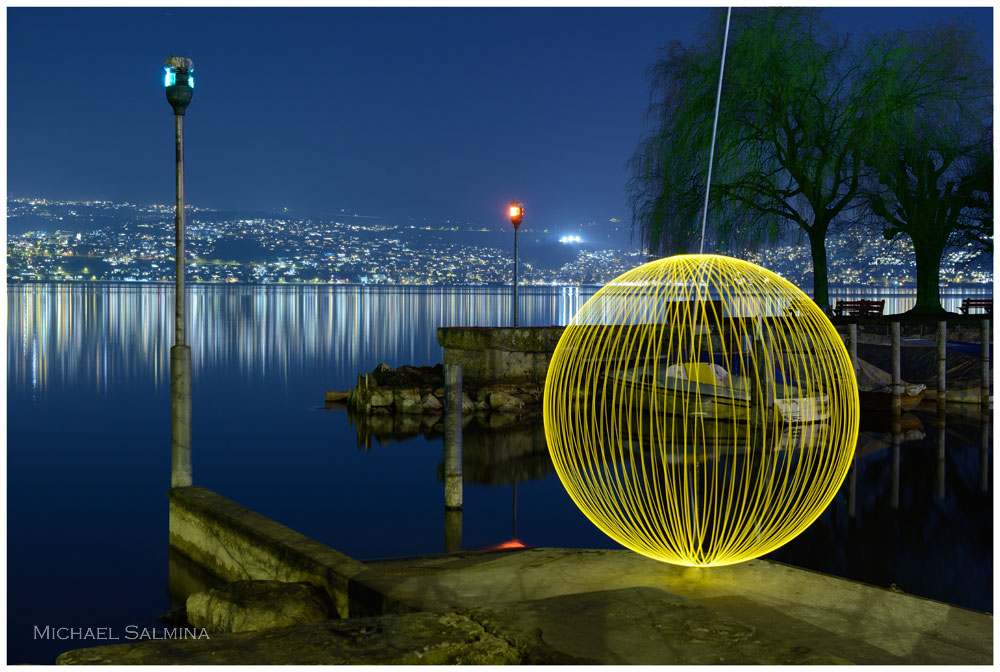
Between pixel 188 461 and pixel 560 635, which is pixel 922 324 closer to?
pixel 188 461

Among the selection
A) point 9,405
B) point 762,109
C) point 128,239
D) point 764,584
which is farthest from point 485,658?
point 128,239

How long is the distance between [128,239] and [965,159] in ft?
627

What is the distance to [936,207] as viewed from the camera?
29.7m

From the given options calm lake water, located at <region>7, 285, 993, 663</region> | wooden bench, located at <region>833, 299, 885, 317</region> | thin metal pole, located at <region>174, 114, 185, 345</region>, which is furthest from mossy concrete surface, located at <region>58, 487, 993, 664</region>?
wooden bench, located at <region>833, 299, 885, 317</region>

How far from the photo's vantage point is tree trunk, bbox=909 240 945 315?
101 ft

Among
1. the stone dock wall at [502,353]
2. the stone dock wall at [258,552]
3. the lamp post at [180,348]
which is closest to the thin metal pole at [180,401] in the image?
the lamp post at [180,348]

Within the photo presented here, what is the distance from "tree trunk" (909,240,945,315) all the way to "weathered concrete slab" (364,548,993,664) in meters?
26.8

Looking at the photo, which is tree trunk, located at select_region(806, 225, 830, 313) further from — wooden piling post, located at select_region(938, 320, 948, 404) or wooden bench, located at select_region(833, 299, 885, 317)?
wooden piling post, located at select_region(938, 320, 948, 404)

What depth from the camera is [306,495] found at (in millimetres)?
14883

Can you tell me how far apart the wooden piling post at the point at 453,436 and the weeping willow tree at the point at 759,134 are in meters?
17.1

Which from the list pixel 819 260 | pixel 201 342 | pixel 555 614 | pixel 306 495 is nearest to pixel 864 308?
pixel 819 260

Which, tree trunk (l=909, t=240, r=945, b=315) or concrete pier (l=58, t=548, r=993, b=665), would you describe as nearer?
concrete pier (l=58, t=548, r=993, b=665)

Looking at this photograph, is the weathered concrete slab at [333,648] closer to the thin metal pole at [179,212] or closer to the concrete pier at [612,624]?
the concrete pier at [612,624]

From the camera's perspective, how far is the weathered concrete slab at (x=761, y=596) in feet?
18.2
